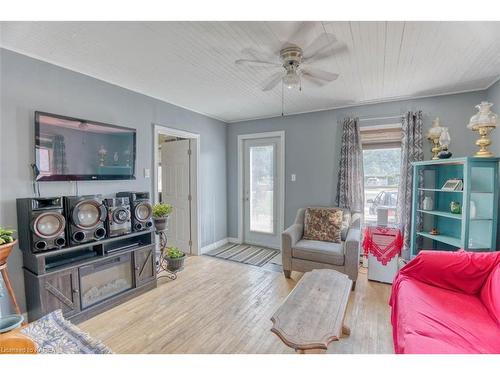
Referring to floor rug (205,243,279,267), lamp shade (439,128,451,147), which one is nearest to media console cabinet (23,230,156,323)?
floor rug (205,243,279,267)

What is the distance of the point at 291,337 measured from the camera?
53.1 inches

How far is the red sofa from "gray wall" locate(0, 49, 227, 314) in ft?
9.83

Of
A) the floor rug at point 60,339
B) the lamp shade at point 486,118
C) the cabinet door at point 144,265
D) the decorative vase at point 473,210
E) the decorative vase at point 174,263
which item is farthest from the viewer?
the decorative vase at point 174,263

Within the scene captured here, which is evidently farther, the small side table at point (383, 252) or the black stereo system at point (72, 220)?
the small side table at point (383, 252)

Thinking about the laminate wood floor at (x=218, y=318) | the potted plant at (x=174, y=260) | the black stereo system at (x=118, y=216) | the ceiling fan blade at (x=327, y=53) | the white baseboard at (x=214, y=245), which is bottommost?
the laminate wood floor at (x=218, y=318)

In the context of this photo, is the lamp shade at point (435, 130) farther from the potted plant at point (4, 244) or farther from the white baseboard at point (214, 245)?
the potted plant at point (4, 244)

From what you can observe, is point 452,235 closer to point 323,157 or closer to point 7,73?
point 323,157

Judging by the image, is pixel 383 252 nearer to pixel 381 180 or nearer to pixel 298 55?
pixel 381 180

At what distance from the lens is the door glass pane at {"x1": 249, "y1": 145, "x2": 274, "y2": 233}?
14.6ft

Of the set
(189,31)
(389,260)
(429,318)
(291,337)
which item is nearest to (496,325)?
(429,318)

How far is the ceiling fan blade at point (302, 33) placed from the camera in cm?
167

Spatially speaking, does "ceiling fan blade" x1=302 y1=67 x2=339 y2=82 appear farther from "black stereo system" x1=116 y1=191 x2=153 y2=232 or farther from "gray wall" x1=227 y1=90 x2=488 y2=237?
"black stereo system" x1=116 y1=191 x2=153 y2=232

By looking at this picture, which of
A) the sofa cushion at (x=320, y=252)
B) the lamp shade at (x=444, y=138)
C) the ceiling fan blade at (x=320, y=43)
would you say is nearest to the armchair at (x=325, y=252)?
the sofa cushion at (x=320, y=252)
